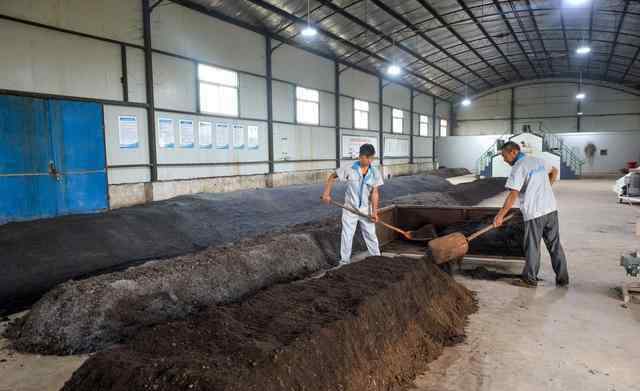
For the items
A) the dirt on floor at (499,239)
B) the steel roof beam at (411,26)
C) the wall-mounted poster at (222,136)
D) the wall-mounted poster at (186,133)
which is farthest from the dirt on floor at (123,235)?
the steel roof beam at (411,26)

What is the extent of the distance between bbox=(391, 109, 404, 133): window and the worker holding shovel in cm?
1626

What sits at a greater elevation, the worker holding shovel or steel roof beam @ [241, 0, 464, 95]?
steel roof beam @ [241, 0, 464, 95]

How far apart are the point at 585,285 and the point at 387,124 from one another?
16.2 meters

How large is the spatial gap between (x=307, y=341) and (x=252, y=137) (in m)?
10.2

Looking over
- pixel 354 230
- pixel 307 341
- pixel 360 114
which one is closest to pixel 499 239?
pixel 354 230

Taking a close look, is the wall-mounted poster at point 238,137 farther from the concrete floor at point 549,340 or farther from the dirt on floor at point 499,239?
the concrete floor at point 549,340

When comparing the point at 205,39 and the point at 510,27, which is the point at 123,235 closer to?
the point at 205,39

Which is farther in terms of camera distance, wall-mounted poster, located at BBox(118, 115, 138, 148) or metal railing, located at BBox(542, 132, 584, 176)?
metal railing, located at BBox(542, 132, 584, 176)

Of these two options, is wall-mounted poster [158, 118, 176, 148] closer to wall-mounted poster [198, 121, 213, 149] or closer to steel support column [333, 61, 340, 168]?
wall-mounted poster [198, 121, 213, 149]

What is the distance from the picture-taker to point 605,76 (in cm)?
2347

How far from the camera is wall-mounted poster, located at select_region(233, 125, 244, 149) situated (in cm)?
1134

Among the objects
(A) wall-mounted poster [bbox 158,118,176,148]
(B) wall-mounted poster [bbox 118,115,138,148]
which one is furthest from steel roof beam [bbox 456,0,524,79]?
(B) wall-mounted poster [bbox 118,115,138,148]

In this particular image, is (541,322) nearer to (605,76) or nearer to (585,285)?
(585,285)

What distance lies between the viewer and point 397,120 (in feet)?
69.9
